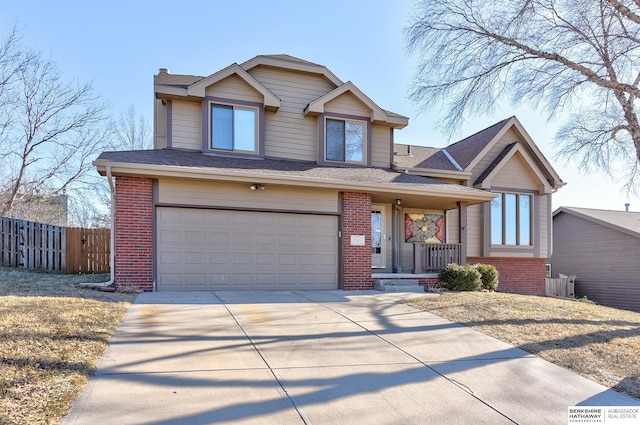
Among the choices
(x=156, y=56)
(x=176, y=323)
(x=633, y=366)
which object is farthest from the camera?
(x=156, y=56)

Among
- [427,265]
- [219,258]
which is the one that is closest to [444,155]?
[427,265]

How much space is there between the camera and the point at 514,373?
4.80 meters

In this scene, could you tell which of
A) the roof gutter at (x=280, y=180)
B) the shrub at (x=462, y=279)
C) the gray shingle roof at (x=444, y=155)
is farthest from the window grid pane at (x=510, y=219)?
the shrub at (x=462, y=279)

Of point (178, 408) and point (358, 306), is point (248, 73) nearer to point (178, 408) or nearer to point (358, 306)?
point (358, 306)

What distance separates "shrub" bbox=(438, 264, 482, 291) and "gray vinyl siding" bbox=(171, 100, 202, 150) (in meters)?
7.88

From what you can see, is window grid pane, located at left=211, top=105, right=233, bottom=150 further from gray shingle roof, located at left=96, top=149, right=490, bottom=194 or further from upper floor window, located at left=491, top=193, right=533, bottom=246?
upper floor window, located at left=491, top=193, right=533, bottom=246

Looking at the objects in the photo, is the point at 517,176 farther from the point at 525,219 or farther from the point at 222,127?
the point at 222,127

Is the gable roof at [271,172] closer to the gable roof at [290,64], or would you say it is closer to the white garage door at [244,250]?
the white garage door at [244,250]

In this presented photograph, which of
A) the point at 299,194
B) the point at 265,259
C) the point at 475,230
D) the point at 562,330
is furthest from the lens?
the point at 475,230

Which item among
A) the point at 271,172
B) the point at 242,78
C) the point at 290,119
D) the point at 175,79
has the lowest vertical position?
the point at 271,172

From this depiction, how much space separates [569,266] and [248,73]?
17.8m

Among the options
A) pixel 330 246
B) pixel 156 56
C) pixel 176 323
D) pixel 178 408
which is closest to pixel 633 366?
pixel 178 408

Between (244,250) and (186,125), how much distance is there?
400 centimetres

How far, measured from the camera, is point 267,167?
35.7 feet
